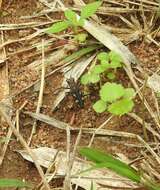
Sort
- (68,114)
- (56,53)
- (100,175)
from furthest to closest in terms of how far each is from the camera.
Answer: (56,53) → (68,114) → (100,175)

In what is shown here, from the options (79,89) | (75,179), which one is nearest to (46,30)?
(79,89)

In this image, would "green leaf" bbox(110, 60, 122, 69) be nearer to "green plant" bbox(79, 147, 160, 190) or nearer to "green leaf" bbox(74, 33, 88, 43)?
"green leaf" bbox(74, 33, 88, 43)

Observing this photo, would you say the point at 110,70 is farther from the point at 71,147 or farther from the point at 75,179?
the point at 75,179

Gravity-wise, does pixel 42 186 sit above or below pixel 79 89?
below

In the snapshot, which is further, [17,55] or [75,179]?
[17,55]

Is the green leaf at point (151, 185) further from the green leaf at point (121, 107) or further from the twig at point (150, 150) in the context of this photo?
the green leaf at point (121, 107)

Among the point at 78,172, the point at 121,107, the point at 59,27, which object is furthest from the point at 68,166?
the point at 59,27

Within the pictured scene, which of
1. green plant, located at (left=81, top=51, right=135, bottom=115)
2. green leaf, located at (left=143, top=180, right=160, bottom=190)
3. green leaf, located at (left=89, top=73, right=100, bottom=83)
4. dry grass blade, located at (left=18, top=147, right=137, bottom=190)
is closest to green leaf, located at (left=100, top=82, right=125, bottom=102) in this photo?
green plant, located at (left=81, top=51, right=135, bottom=115)

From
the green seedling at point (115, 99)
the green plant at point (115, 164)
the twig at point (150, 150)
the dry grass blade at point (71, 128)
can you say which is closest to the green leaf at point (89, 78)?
the green seedling at point (115, 99)

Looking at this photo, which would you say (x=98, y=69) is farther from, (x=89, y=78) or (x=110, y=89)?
(x=110, y=89)
